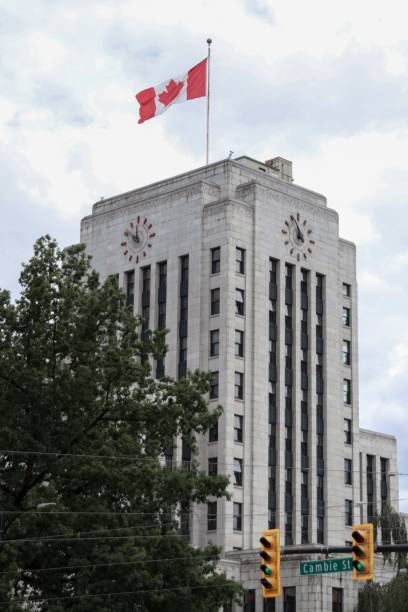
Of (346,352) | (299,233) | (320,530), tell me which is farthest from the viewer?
(346,352)

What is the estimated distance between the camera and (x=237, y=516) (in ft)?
288

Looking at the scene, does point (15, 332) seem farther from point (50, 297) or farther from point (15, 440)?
point (15, 440)

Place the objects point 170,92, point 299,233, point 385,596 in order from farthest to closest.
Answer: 1. point 299,233
2. point 170,92
3. point 385,596

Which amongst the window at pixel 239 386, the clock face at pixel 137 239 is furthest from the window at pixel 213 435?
the clock face at pixel 137 239

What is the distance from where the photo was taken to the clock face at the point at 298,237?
317 feet

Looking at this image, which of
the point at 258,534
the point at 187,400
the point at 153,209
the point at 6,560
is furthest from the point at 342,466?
the point at 6,560

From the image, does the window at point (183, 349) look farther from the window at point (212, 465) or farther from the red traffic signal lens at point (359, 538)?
the red traffic signal lens at point (359, 538)

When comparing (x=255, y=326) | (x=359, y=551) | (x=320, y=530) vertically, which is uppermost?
(x=255, y=326)

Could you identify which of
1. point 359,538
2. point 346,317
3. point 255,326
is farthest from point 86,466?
point 346,317

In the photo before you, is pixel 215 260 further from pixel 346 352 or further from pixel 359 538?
pixel 359 538

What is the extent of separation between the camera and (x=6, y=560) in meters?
44.7

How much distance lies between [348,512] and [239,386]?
47.3ft

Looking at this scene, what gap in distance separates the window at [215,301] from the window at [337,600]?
77.0 feet

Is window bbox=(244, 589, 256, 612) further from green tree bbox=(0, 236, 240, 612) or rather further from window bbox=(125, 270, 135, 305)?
green tree bbox=(0, 236, 240, 612)
